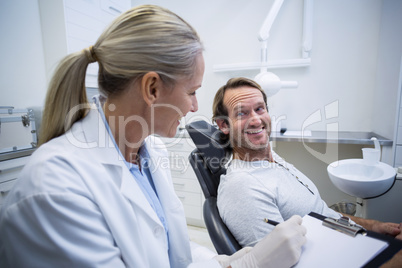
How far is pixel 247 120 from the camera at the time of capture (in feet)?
3.84

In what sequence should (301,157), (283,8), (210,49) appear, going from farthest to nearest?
(210,49)
(301,157)
(283,8)

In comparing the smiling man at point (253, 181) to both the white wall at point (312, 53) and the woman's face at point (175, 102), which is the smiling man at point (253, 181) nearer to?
the woman's face at point (175, 102)

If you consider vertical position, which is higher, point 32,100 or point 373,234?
point 32,100

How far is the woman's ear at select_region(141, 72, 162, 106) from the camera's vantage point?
23.6 inches

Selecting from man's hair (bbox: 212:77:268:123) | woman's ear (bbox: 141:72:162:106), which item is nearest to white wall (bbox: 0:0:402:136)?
man's hair (bbox: 212:77:268:123)

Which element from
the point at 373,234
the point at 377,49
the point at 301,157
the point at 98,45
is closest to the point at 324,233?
the point at 373,234

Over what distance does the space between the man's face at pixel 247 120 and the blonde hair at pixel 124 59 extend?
0.58 meters

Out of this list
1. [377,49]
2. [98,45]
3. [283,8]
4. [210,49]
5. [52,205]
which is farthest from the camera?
[210,49]

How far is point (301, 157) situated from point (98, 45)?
6.86ft

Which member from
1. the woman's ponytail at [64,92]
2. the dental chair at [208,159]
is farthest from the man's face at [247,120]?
the woman's ponytail at [64,92]

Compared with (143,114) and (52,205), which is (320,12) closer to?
(143,114)

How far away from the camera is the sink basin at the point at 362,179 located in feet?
3.71

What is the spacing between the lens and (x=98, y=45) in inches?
23.9

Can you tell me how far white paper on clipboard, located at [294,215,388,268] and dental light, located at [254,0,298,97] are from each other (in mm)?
1170
